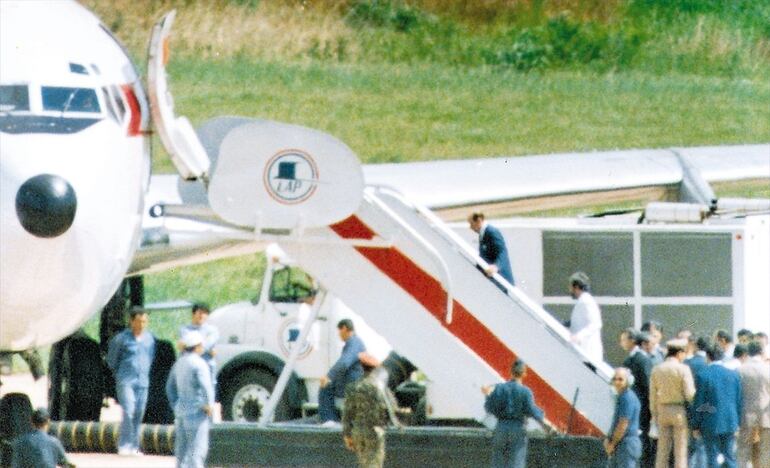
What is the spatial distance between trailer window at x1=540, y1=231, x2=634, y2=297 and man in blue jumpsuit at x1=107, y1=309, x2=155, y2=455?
391 cm

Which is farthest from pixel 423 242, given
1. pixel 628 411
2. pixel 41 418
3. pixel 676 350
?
pixel 41 418

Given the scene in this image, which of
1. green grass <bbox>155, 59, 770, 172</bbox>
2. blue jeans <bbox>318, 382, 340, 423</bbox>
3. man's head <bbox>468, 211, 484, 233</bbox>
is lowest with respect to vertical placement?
blue jeans <bbox>318, 382, 340, 423</bbox>

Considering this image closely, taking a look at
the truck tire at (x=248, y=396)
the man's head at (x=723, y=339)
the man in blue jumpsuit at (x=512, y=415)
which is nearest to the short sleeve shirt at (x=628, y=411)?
the man in blue jumpsuit at (x=512, y=415)

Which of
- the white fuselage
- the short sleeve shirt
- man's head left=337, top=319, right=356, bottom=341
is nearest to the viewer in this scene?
the white fuselage

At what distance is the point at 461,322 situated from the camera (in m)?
16.1

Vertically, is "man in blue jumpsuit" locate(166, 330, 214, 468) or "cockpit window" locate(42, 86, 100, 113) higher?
"cockpit window" locate(42, 86, 100, 113)

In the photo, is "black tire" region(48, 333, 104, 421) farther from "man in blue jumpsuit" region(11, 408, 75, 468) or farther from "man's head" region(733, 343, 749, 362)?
"man's head" region(733, 343, 749, 362)

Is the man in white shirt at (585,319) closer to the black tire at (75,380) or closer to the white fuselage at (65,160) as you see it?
the black tire at (75,380)

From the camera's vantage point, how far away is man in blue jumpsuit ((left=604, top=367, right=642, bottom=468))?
50.3 ft

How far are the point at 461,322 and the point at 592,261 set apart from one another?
2981 mm

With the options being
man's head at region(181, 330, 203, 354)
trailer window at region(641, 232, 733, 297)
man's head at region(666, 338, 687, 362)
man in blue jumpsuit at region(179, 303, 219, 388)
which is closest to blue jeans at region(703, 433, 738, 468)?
man's head at region(666, 338, 687, 362)

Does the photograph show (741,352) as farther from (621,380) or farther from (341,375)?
(341,375)

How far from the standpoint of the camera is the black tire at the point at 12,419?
527 inches

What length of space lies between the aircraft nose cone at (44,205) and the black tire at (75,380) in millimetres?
7134
